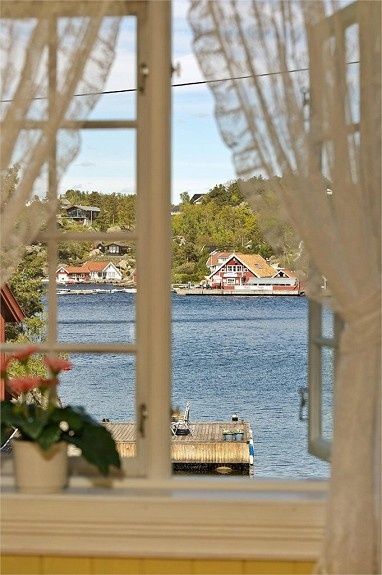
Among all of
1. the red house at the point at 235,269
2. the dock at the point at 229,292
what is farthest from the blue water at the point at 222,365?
the red house at the point at 235,269

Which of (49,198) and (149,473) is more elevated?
(49,198)

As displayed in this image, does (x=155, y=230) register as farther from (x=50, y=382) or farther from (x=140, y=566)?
(x=140, y=566)

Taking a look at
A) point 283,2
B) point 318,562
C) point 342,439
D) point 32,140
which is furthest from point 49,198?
point 318,562

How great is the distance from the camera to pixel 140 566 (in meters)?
2.00

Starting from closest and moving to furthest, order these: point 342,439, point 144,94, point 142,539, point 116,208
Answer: point 342,439
point 142,539
point 144,94
point 116,208

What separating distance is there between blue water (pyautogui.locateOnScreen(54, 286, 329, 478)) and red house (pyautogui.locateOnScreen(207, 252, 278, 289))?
2.00 ft

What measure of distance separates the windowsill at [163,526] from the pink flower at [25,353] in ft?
1.06

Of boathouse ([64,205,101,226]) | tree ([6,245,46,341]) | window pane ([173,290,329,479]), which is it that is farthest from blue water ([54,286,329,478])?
boathouse ([64,205,101,226])

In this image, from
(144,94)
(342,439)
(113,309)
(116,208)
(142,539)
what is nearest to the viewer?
(342,439)

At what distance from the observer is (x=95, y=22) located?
1.96 metres

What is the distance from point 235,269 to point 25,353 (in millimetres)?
22951

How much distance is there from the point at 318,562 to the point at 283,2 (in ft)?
4.07

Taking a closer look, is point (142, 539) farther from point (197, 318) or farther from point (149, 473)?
point (197, 318)

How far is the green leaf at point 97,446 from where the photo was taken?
6.70 ft
